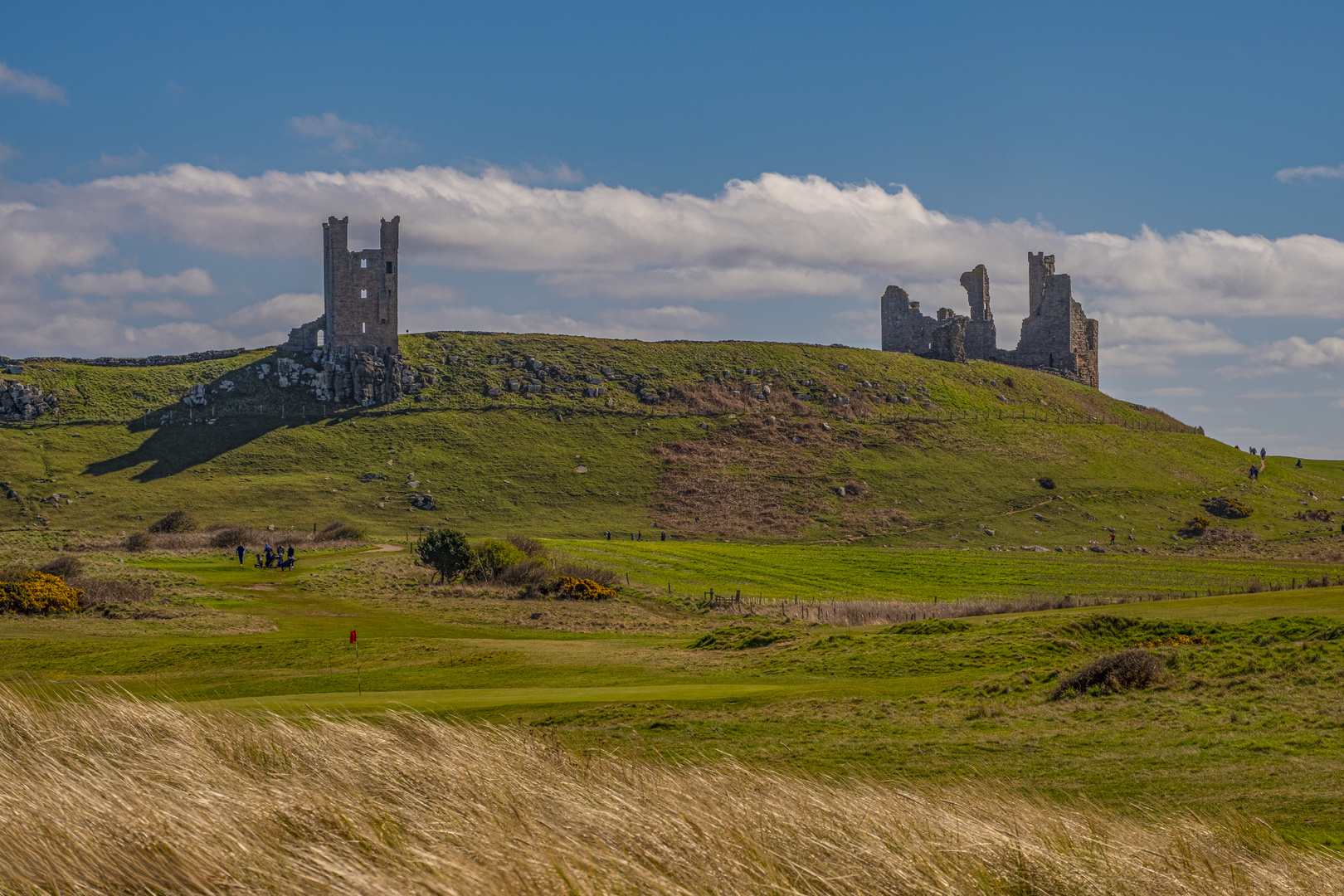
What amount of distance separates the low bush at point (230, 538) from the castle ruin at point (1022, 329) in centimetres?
8733

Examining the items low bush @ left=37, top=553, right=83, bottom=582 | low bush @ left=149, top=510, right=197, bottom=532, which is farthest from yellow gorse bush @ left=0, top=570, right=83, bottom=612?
low bush @ left=149, top=510, right=197, bottom=532

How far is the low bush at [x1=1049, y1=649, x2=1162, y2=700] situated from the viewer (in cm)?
2200

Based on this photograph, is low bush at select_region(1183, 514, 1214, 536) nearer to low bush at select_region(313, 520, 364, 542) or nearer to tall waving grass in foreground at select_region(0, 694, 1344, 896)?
low bush at select_region(313, 520, 364, 542)

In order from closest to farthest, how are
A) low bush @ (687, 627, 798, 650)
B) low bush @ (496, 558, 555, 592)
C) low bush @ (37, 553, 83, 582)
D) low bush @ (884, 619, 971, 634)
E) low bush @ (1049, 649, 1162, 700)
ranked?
low bush @ (1049, 649, 1162, 700)
low bush @ (687, 627, 798, 650)
low bush @ (884, 619, 971, 634)
low bush @ (37, 553, 83, 582)
low bush @ (496, 558, 555, 592)

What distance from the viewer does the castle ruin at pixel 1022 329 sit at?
13538cm

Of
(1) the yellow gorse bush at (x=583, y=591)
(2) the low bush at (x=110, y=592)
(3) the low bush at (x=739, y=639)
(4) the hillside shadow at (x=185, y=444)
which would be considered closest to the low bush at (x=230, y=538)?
(2) the low bush at (x=110, y=592)

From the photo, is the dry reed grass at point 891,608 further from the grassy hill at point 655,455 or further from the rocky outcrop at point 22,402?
the rocky outcrop at point 22,402

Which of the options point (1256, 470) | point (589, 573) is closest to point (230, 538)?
point (589, 573)

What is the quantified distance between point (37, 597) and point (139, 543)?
85.0 feet

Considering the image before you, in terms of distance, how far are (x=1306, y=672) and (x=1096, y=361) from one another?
129m

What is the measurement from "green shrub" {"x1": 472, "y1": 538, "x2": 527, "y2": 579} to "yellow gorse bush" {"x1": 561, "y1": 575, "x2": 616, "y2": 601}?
4.97 meters

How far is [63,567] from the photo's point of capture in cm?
4356

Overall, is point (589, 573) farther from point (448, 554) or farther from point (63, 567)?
point (63, 567)

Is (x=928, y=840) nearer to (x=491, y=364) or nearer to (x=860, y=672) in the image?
(x=860, y=672)
